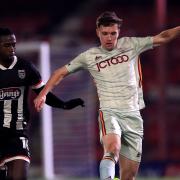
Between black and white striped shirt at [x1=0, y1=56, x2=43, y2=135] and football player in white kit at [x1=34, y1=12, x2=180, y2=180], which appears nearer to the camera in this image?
black and white striped shirt at [x1=0, y1=56, x2=43, y2=135]

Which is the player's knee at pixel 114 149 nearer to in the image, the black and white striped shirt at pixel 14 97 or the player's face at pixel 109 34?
the black and white striped shirt at pixel 14 97

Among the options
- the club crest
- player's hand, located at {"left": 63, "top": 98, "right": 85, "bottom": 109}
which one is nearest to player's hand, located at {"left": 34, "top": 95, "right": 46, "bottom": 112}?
the club crest

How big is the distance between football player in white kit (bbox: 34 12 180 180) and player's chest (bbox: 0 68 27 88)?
25 centimetres

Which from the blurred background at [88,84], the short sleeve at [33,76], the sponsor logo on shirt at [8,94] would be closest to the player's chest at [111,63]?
the short sleeve at [33,76]

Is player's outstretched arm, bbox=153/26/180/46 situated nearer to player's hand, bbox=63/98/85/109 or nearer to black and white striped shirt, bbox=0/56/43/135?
player's hand, bbox=63/98/85/109

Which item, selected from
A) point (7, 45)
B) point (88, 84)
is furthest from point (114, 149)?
point (88, 84)

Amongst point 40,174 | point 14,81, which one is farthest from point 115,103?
point 40,174

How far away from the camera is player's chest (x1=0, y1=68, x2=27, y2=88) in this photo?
7.39 meters

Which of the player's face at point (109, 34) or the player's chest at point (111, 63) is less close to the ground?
the player's face at point (109, 34)

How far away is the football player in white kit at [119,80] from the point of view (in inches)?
298

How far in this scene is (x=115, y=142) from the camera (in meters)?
7.35

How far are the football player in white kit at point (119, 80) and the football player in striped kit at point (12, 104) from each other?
0.22 metres

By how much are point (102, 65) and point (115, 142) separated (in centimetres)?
78

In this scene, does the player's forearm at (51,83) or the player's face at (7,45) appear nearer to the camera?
the player's face at (7,45)
